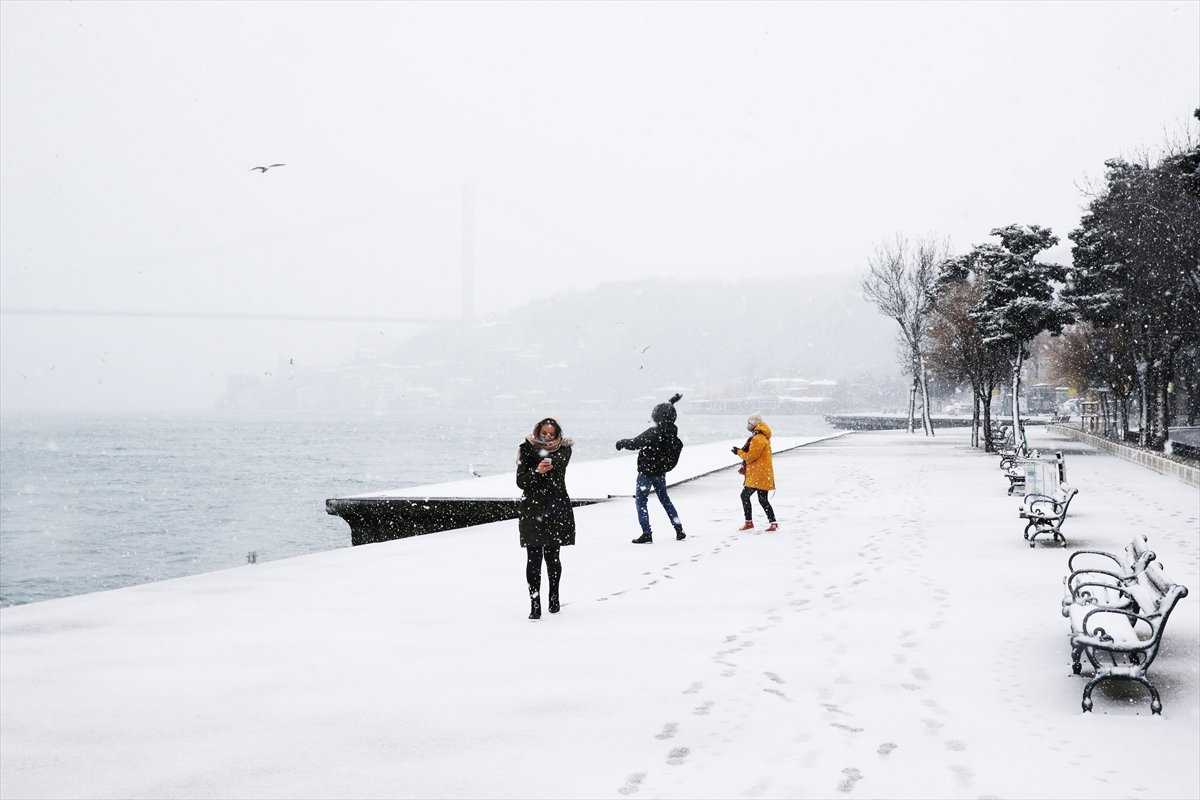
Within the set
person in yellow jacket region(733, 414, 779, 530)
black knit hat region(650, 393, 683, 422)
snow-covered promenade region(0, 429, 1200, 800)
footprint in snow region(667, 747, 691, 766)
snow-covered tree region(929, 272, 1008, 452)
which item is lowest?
snow-covered promenade region(0, 429, 1200, 800)

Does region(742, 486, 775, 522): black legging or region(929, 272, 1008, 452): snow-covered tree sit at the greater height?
region(929, 272, 1008, 452): snow-covered tree

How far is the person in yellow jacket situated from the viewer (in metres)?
14.7

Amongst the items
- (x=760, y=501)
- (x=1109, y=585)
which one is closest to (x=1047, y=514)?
(x=760, y=501)

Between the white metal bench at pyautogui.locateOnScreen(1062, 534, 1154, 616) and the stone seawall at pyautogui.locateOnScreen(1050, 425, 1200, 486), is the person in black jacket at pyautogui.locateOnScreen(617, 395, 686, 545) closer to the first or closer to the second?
the white metal bench at pyautogui.locateOnScreen(1062, 534, 1154, 616)

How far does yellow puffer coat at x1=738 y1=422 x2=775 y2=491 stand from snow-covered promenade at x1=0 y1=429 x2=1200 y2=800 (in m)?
1.96

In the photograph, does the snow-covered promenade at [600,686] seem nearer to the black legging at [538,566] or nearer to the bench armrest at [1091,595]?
the black legging at [538,566]

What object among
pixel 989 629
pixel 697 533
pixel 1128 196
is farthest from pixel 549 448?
pixel 1128 196

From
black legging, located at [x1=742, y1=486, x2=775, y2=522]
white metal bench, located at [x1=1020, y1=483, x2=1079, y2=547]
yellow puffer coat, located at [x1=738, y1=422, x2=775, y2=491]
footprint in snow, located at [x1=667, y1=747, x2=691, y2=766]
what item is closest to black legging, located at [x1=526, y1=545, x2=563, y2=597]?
footprint in snow, located at [x1=667, y1=747, x2=691, y2=766]

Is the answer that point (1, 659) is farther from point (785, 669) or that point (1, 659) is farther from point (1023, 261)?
point (1023, 261)

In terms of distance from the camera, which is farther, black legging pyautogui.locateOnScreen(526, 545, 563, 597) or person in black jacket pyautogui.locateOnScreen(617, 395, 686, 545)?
person in black jacket pyautogui.locateOnScreen(617, 395, 686, 545)

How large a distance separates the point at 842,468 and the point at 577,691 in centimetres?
2499

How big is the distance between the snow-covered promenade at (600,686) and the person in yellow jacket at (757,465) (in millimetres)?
1965

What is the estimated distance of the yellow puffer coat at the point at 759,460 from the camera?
14.7m

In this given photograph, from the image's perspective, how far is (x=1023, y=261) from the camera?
39469mm
